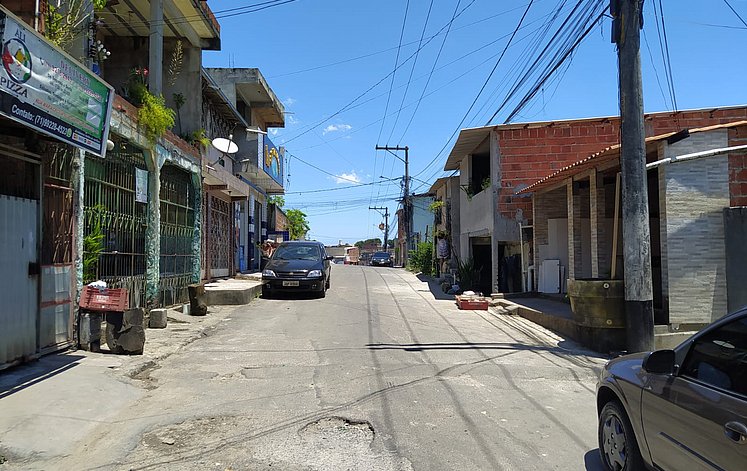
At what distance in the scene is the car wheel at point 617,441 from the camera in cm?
362

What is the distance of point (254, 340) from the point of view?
955 centimetres

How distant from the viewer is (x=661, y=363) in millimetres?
3359

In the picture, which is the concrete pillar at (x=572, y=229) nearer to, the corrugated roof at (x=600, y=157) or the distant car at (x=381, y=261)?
the corrugated roof at (x=600, y=157)

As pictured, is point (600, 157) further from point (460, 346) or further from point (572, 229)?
point (460, 346)

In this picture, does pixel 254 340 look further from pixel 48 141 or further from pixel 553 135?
pixel 553 135

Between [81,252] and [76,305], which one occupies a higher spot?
[81,252]

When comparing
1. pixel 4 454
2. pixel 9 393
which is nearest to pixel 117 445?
pixel 4 454

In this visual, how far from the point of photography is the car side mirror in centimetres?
333

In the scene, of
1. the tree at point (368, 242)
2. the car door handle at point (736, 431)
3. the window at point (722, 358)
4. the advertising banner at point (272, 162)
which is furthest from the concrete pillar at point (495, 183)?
the tree at point (368, 242)

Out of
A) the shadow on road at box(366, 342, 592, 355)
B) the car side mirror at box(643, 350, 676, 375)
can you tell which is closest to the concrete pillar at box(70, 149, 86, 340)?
the shadow on road at box(366, 342, 592, 355)

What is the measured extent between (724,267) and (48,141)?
421 inches

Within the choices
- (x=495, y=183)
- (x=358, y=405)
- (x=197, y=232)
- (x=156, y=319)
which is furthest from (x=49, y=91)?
(x=495, y=183)

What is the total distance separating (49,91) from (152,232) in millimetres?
5457

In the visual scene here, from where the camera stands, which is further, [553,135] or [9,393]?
[553,135]
